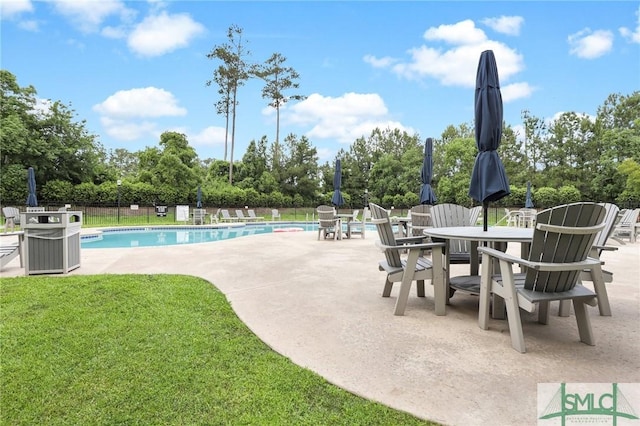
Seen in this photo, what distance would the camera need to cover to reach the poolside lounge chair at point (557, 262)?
2.08m

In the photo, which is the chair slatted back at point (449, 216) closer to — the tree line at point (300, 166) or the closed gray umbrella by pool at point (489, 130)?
the closed gray umbrella by pool at point (489, 130)

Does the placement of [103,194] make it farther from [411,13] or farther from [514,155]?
[514,155]

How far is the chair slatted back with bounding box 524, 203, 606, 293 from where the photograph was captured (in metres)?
2.07

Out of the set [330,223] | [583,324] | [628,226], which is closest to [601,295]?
[583,324]

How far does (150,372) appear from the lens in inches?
75.2

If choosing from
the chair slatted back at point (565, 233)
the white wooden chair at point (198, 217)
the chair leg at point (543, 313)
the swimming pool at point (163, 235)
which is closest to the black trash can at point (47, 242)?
the chair slatted back at point (565, 233)

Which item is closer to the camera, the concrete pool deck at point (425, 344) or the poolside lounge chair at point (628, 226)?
the concrete pool deck at point (425, 344)

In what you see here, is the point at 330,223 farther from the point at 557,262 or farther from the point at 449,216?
the point at 557,262

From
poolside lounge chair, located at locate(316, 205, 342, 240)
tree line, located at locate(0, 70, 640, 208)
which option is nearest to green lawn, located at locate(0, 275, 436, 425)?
poolside lounge chair, located at locate(316, 205, 342, 240)

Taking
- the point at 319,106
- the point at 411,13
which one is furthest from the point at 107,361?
the point at 319,106

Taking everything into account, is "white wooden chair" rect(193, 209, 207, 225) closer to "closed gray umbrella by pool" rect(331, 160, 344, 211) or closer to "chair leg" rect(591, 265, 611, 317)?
"closed gray umbrella by pool" rect(331, 160, 344, 211)

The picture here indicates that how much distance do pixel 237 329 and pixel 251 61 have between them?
89.9ft

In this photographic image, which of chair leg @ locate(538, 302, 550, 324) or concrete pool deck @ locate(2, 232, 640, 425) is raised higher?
chair leg @ locate(538, 302, 550, 324)

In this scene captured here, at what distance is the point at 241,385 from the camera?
70.5 inches
